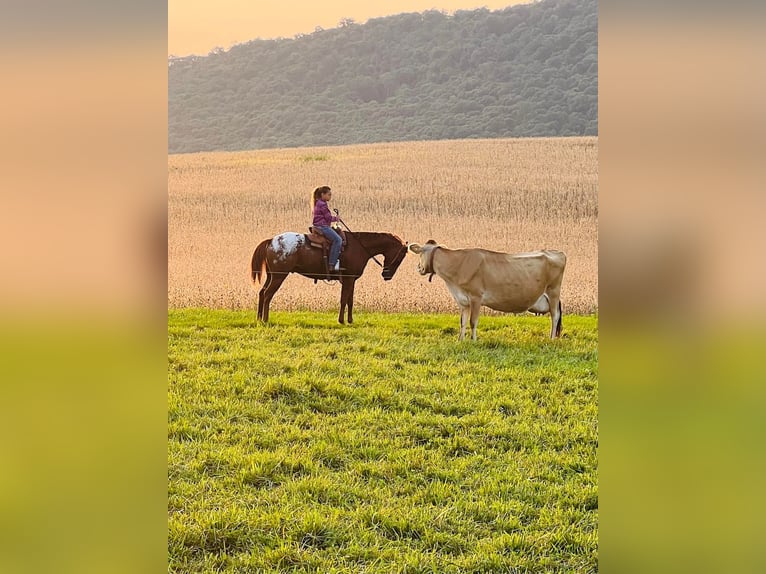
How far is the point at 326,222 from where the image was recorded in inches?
274

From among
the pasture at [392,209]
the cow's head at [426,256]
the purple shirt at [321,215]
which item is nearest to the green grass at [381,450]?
the cow's head at [426,256]

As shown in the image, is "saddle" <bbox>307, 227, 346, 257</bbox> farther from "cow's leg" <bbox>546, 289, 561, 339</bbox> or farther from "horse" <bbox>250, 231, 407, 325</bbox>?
"cow's leg" <bbox>546, 289, 561, 339</bbox>

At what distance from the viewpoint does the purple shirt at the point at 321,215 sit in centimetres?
682

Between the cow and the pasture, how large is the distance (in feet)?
4.25

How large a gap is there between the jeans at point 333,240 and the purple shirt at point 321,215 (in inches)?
1.8

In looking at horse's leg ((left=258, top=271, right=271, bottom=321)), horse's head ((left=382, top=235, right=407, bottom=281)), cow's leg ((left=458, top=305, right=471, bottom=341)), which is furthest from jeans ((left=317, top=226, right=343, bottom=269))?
cow's leg ((left=458, top=305, right=471, bottom=341))

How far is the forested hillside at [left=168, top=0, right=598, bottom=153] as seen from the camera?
2427 centimetres

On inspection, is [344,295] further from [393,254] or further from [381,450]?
[381,450]

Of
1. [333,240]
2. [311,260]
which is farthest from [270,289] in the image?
[333,240]

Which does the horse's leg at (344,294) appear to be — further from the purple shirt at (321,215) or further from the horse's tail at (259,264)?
the horse's tail at (259,264)

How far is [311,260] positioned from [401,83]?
20.8 metres
